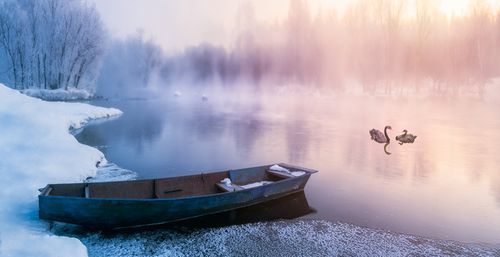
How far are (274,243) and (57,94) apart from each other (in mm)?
49076

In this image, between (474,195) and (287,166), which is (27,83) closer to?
(287,166)

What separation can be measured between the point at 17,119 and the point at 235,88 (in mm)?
76084

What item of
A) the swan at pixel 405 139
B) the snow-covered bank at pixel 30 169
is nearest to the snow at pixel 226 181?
the snow-covered bank at pixel 30 169

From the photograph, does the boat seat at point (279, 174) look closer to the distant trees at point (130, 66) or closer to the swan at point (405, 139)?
the swan at point (405, 139)

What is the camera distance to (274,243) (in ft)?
29.8

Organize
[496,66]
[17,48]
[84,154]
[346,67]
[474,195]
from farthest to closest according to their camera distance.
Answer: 1. [346,67]
2. [496,66]
3. [17,48]
4. [84,154]
5. [474,195]

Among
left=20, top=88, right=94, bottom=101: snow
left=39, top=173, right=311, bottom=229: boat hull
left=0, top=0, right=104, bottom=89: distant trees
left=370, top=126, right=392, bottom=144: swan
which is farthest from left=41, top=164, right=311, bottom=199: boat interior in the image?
left=0, top=0, right=104, bottom=89: distant trees

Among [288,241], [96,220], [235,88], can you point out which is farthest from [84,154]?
[235,88]

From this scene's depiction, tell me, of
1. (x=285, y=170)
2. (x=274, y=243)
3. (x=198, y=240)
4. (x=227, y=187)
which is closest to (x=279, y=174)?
(x=285, y=170)

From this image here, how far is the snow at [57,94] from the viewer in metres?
46.1

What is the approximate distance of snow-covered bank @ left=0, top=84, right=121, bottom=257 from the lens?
7543 mm

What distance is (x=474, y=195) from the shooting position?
43.4 feet

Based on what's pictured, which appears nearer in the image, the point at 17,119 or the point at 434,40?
the point at 17,119

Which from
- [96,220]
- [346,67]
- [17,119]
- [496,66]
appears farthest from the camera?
[346,67]
